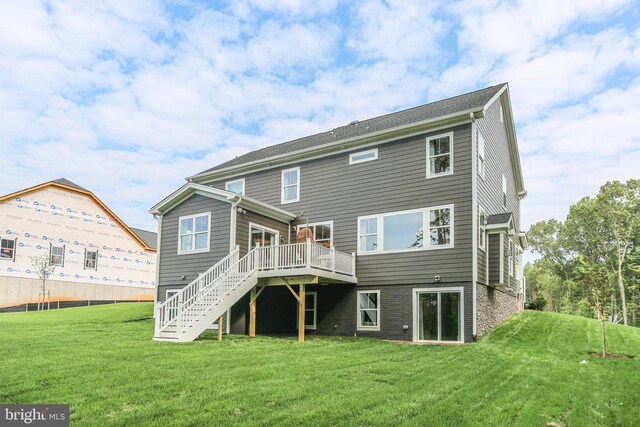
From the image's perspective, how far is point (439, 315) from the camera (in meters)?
14.7

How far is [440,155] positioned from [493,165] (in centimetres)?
351

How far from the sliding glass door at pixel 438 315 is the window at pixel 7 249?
24.7m

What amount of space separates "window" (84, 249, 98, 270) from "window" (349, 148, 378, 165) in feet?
75.3

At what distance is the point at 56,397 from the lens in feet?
19.4

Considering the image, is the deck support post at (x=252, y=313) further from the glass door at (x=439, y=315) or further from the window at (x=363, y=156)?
the window at (x=363, y=156)

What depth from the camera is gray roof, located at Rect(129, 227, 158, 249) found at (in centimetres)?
3925

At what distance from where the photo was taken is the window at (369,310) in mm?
15930

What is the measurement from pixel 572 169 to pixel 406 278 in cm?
2577

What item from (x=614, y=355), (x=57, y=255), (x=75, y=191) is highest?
(x=75, y=191)

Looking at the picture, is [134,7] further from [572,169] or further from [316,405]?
[572,169]

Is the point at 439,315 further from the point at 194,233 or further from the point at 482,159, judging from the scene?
the point at 194,233

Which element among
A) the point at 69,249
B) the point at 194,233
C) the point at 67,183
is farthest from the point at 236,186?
the point at 67,183

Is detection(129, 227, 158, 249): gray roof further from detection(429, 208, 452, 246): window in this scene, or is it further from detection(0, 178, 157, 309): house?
detection(429, 208, 452, 246): window

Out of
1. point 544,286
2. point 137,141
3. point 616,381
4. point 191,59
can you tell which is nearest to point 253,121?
point 137,141
